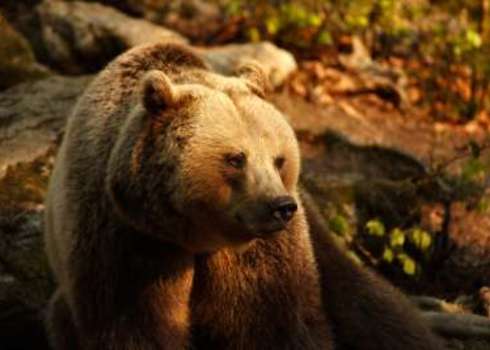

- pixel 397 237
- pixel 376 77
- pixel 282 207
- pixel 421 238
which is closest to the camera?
pixel 282 207

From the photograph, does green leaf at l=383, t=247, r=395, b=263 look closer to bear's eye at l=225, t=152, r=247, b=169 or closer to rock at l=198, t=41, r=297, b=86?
rock at l=198, t=41, r=297, b=86

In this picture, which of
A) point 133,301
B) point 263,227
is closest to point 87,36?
point 133,301

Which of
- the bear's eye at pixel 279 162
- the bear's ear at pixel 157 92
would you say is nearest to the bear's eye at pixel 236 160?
the bear's eye at pixel 279 162

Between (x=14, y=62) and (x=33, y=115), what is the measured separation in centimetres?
131

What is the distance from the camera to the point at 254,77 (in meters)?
4.94

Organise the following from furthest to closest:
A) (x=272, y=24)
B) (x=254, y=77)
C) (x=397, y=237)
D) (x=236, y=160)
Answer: (x=272, y=24) → (x=397, y=237) → (x=254, y=77) → (x=236, y=160)

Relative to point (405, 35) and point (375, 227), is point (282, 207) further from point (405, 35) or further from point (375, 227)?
point (405, 35)

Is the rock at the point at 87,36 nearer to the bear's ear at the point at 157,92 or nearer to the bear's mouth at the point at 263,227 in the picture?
the bear's ear at the point at 157,92

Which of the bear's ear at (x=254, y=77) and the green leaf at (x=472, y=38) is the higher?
the bear's ear at (x=254, y=77)

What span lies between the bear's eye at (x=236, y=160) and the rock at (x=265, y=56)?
5245mm

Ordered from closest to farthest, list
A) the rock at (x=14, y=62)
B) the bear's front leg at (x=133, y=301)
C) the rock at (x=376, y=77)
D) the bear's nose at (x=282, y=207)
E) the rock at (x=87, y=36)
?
the bear's nose at (x=282, y=207)
the bear's front leg at (x=133, y=301)
the rock at (x=14, y=62)
the rock at (x=87, y=36)
the rock at (x=376, y=77)

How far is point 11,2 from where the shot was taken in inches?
439

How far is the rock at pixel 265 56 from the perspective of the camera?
31.6ft

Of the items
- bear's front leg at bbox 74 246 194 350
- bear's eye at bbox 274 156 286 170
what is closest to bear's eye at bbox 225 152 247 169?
bear's eye at bbox 274 156 286 170
